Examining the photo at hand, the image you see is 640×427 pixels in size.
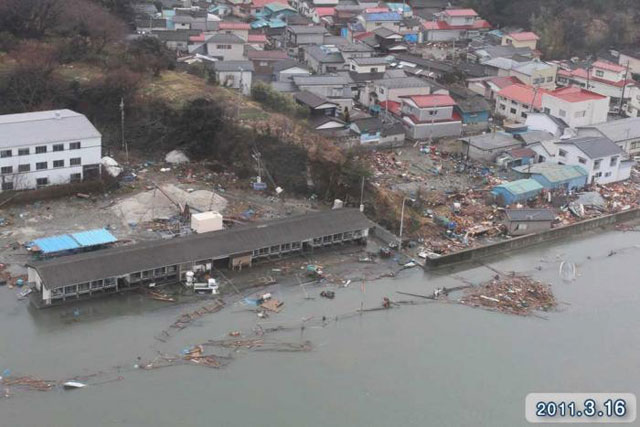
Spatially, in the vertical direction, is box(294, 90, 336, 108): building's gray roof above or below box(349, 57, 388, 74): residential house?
below

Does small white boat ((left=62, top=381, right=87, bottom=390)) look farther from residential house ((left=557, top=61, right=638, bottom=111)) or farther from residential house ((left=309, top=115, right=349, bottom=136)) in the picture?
residential house ((left=557, top=61, right=638, bottom=111))

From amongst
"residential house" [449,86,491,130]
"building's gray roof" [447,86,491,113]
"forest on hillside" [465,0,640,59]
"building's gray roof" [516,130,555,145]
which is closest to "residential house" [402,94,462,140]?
"residential house" [449,86,491,130]

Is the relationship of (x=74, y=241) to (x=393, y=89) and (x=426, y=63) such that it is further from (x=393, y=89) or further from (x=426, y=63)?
(x=426, y=63)

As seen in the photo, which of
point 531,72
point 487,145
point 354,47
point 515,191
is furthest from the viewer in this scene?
point 354,47

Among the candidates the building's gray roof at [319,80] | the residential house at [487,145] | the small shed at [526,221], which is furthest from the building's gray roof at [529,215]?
the building's gray roof at [319,80]

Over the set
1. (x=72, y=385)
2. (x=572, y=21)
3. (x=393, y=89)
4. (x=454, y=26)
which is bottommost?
(x=72, y=385)

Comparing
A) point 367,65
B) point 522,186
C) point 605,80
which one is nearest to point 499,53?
point 605,80
